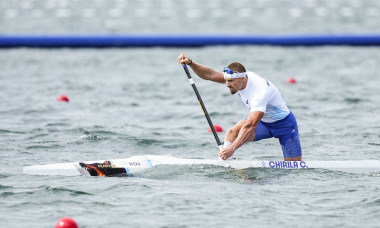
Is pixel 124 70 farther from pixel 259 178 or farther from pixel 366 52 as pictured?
pixel 259 178

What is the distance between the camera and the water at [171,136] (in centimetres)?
864

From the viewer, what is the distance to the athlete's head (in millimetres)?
9588

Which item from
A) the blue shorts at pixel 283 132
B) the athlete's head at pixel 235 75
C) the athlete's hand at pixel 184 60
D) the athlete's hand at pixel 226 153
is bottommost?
the athlete's hand at pixel 226 153

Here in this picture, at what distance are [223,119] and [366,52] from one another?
29.4 ft

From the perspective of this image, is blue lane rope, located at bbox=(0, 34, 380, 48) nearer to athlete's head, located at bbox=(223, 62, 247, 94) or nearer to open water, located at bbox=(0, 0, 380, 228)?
open water, located at bbox=(0, 0, 380, 228)

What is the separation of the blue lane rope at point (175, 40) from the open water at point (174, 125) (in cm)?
22

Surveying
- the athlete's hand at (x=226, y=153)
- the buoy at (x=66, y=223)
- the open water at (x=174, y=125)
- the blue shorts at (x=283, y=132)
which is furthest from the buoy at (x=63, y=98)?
the buoy at (x=66, y=223)

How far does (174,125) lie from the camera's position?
45.7 feet

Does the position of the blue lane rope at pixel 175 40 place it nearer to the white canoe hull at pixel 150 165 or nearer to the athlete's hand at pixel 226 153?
the white canoe hull at pixel 150 165

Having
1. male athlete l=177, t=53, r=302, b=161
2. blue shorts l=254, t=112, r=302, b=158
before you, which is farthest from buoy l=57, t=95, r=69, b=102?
blue shorts l=254, t=112, r=302, b=158

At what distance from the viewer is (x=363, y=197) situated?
30.0 feet

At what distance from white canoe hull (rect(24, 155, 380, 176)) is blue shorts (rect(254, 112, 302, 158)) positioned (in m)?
0.23

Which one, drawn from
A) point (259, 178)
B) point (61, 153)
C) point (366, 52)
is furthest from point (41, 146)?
point (366, 52)

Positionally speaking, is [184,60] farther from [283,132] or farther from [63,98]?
[63,98]
